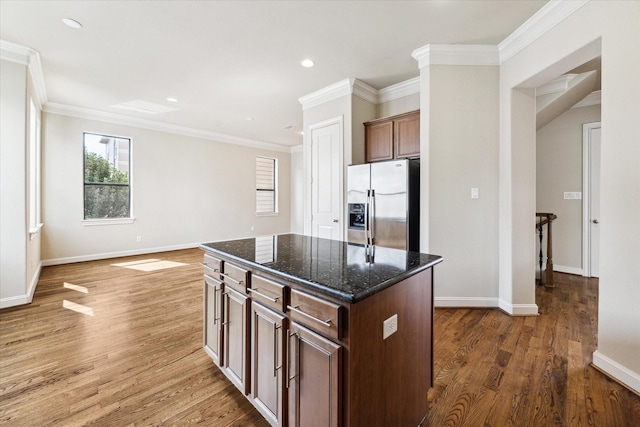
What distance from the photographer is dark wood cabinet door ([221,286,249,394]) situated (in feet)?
5.22

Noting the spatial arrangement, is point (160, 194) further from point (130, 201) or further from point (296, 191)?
point (296, 191)

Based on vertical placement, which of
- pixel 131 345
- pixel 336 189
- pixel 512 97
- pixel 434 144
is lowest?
pixel 131 345

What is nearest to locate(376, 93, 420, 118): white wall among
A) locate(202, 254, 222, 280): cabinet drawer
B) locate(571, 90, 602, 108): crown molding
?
locate(571, 90, 602, 108): crown molding

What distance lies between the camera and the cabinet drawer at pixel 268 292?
1342mm

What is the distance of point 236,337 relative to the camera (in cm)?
171

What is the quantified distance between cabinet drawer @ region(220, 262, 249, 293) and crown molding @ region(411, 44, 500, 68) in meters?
3.03

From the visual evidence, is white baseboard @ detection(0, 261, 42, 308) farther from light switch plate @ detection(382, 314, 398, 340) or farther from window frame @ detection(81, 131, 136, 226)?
light switch plate @ detection(382, 314, 398, 340)

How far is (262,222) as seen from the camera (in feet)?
27.2

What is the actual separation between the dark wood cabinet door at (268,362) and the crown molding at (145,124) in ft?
19.4

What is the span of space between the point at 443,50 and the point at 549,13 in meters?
0.91

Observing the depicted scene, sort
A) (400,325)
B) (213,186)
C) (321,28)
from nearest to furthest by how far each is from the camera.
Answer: (400,325) < (321,28) < (213,186)

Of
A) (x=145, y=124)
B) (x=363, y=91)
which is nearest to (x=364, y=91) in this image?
(x=363, y=91)

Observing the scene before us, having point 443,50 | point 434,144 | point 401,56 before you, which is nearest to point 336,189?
point 434,144

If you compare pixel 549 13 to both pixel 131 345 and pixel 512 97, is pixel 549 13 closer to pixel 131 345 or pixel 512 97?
pixel 512 97
